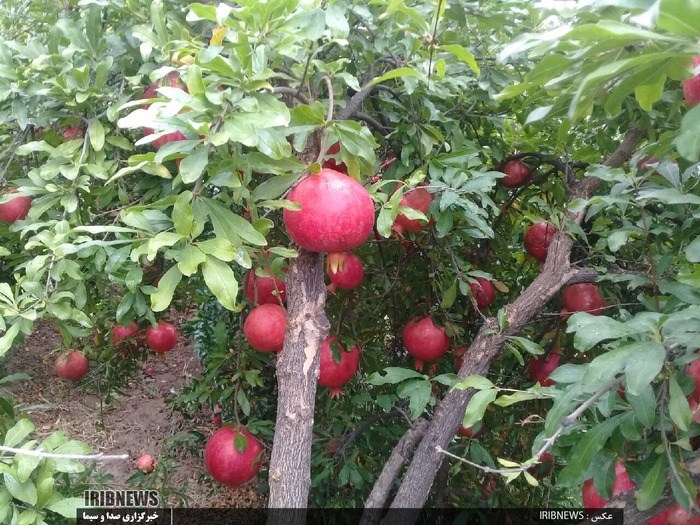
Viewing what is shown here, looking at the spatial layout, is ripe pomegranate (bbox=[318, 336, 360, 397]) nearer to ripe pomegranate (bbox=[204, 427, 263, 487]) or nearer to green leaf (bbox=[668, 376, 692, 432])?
ripe pomegranate (bbox=[204, 427, 263, 487])

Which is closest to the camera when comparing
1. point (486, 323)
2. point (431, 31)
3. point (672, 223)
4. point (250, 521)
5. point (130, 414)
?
point (431, 31)

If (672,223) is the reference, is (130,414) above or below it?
below

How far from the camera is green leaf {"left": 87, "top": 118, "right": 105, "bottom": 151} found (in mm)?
1299

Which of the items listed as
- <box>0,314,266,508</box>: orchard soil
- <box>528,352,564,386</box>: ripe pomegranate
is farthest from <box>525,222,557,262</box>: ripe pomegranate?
<box>0,314,266,508</box>: orchard soil

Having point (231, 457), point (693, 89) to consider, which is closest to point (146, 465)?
point (231, 457)

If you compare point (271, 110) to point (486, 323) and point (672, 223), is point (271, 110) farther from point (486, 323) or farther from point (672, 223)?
point (672, 223)

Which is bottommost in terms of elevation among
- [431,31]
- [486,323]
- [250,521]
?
[250,521]

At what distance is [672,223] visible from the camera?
1.41m

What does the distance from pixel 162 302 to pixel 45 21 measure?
1166 mm

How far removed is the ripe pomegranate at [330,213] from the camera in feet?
3.19

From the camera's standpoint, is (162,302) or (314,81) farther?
(314,81)

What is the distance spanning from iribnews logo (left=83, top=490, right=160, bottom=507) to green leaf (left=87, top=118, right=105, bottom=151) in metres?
0.93

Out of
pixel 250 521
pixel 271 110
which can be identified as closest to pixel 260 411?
pixel 250 521

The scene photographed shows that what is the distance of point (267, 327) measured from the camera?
136 centimetres
